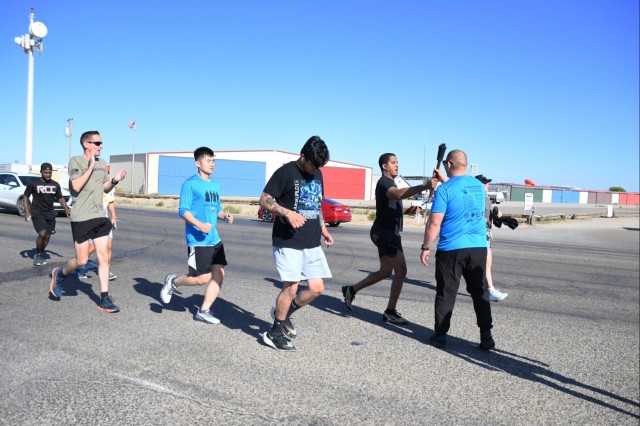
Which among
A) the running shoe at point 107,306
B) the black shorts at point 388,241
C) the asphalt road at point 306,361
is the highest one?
the black shorts at point 388,241

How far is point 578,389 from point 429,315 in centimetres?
245

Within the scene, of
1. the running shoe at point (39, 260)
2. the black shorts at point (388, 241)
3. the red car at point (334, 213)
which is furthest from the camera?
the red car at point (334, 213)

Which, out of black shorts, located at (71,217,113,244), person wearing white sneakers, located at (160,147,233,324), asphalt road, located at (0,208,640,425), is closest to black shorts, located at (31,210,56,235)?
asphalt road, located at (0,208,640,425)

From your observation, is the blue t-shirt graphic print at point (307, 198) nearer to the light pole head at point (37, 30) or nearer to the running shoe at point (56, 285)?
the running shoe at point (56, 285)

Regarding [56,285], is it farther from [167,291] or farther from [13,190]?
[13,190]

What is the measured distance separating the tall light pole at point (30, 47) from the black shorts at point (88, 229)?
3513 centimetres

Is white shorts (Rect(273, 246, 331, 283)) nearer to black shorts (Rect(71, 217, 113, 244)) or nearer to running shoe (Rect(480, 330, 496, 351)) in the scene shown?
running shoe (Rect(480, 330, 496, 351))

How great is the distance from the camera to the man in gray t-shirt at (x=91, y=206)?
234 inches

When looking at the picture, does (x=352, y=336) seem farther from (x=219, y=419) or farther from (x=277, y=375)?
(x=219, y=419)

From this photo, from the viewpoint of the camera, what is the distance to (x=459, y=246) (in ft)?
17.2

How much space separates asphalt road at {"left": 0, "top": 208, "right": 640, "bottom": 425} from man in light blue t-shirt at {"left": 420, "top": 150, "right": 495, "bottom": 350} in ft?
1.07

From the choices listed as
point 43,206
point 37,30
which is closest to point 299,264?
point 43,206

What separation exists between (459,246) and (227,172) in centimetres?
5803

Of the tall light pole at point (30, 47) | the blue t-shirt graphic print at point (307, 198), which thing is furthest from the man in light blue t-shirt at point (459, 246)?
the tall light pole at point (30, 47)
